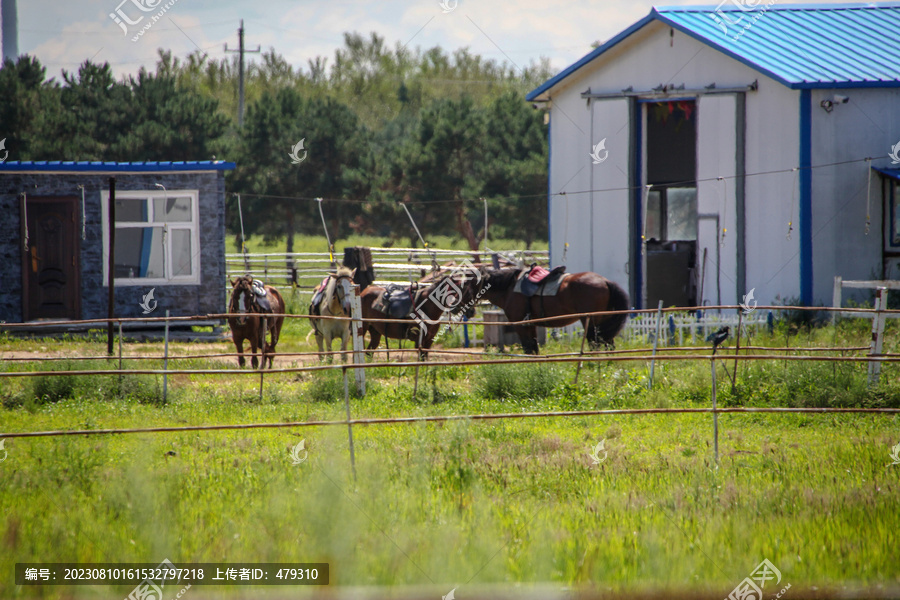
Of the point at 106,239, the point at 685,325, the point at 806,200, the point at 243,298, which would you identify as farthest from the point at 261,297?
the point at 806,200

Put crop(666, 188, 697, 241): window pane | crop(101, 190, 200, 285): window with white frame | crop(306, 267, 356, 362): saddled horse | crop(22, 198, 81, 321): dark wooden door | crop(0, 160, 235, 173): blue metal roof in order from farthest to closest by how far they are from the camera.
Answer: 1. crop(666, 188, 697, 241): window pane
2. crop(101, 190, 200, 285): window with white frame
3. crop(22, 198, 81, 321): dark wooden door
4. crop(0, 160, 235, 173): blue metal roof
5. crop(306, 267, 356, 362): saddled horse

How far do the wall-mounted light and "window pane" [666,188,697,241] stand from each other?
4997mm

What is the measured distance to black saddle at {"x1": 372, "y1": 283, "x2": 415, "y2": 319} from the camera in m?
15.0

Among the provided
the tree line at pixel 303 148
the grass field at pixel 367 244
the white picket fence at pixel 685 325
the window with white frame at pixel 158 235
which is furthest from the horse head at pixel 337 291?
the grass field at pixel 367 244

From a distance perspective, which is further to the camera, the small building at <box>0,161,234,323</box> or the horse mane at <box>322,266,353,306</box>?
the small building at <box>0,161,234,323</box>

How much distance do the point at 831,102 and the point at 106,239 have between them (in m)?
14.6

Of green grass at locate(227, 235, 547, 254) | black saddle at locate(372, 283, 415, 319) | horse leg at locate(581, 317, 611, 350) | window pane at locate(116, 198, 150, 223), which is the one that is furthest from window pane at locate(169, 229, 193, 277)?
green grass at locate(227, 235, 547, 254)

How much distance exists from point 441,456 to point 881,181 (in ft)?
39.1

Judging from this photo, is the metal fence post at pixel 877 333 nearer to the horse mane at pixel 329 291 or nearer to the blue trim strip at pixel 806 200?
the blue trim strip at pixel 806 200

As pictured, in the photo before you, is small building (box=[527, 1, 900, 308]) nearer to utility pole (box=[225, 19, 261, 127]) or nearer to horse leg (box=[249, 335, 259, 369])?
horse leg (box=[249, 335, 259, 369])

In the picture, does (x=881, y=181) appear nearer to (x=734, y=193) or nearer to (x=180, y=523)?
(x=734, y=193)

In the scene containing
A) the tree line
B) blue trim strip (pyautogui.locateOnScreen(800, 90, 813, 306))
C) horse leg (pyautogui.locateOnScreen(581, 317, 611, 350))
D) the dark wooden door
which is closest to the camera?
horse leg (pyautogui.locateOnScreen(581, 317, 611, 350))

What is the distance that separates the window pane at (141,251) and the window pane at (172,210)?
0.28 meters

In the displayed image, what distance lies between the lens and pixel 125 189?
63.2ft
